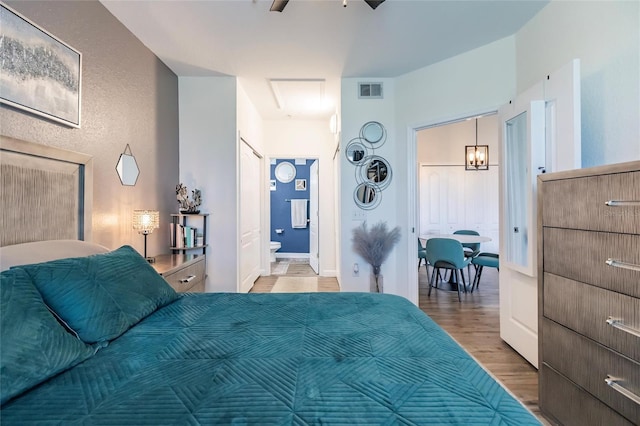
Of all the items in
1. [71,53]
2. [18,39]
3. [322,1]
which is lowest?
[18,39]

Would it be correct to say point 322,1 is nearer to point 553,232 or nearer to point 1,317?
point 553,232

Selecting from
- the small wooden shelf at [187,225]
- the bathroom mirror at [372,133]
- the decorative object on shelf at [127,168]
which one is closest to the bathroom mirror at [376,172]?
the bathroom mirror at [372,133]

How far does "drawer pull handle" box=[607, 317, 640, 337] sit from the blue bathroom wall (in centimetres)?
619

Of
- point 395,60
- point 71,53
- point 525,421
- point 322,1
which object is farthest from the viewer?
point 395,60

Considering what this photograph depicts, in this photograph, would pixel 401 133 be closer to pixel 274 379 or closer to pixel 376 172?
pixel 376 172

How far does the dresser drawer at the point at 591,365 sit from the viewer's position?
114cm

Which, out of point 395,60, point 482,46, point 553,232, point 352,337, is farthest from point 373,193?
point 352,337

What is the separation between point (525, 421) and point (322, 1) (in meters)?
2.54

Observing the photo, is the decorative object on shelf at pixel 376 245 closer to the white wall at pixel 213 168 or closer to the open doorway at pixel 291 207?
the white wall at pixel 213 168

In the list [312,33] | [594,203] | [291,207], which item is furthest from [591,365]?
[291,207]

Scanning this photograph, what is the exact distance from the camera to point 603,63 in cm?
170

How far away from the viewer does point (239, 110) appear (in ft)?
11.3

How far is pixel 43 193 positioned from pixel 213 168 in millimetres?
1810

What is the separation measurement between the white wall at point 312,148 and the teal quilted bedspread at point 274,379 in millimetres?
3687
